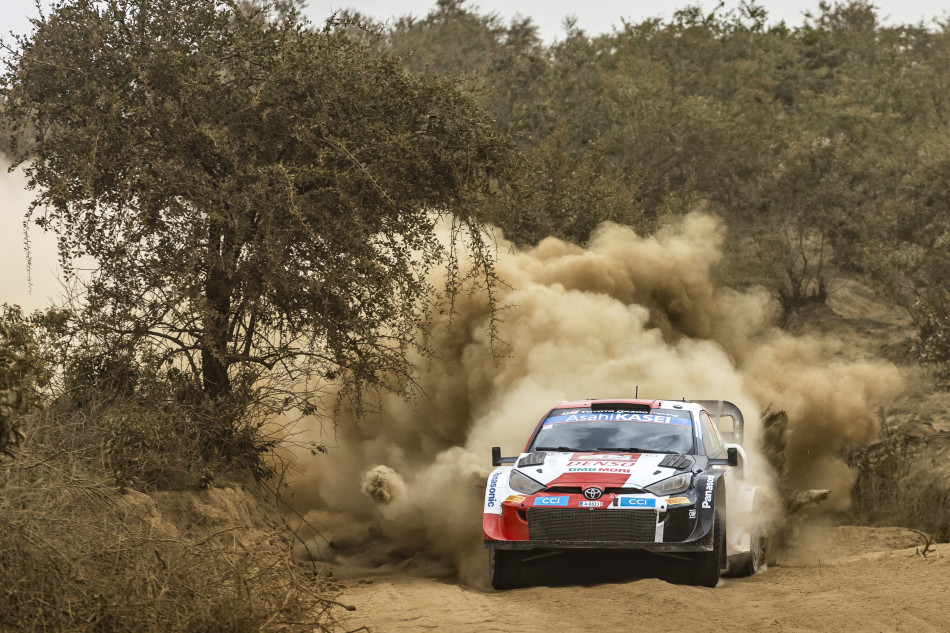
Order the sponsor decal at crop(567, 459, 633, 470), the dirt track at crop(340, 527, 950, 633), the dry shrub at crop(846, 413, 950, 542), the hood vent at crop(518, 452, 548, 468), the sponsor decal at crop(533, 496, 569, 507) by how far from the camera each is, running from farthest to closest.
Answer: the dry shrub at crop(846, 413, 950, 542) < the hood vent at crop(518, 452, 548, 468) < the sponsor decal at crop(567, 459, 633, 470) < the sponsor decal at crop(533, 496, 569, 507) < the dirt track at crop(340, 527, 950, 633)

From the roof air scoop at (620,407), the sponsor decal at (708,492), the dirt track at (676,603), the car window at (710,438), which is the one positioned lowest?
the dirt track at (676,603)

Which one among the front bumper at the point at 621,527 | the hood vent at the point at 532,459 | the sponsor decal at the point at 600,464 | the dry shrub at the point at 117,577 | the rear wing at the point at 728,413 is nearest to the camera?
the dry shrub at the point at 117,577

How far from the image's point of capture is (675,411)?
1141 centimetres

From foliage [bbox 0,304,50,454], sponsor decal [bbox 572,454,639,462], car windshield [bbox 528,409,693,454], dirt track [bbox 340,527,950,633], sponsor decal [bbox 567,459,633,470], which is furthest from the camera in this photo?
car windshield [bbox 528,409,693,454]

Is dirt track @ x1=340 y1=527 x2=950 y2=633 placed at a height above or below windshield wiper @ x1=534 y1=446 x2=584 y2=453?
below

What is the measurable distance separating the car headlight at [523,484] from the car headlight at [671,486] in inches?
37.0

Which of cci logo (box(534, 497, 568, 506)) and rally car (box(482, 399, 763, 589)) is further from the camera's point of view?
cci logo (box(534, 497, 568, 506))

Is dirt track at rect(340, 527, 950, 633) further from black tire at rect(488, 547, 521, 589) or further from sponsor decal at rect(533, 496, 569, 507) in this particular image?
sponsor decal at rect(533, 496, 569, 507)

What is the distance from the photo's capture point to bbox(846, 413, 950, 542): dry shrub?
16.6 m

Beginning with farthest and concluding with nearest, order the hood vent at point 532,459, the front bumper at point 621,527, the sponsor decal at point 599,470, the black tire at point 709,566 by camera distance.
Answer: the hood vent at point 532,459, the sponsor decal at point 599,470, the black tire at point 709,566, the front bumper at point 621,527

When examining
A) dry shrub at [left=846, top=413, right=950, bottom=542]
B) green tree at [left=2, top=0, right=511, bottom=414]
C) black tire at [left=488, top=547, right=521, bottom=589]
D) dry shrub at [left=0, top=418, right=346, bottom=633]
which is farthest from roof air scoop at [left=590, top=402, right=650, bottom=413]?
dry shrub at [left=846, top=413, right=950, bottom=542]

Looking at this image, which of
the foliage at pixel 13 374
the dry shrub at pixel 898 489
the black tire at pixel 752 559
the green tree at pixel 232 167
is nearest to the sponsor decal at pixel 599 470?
the black tire at pixel 752 559

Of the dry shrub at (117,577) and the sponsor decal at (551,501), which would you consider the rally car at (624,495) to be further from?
the dry shrub at (117,577)

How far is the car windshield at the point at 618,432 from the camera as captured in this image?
35.7ft
